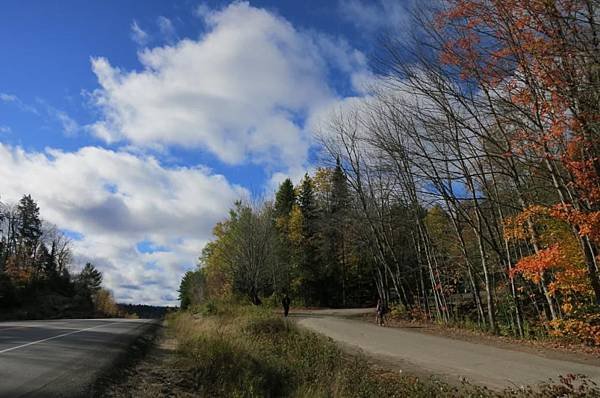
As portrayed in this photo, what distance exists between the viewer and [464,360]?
13.5 metres

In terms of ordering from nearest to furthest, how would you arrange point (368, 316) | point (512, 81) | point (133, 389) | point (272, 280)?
point (133, 389), point (512, 81), point (368, 316), point (272, 280)

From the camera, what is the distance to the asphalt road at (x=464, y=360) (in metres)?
11.0

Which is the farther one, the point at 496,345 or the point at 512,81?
the point at 496,345

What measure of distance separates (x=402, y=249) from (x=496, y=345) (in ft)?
61.4

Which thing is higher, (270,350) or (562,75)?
(562,75)

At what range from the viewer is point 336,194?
41438 mm

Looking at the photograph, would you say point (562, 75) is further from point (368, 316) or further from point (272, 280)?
point (272, 280)

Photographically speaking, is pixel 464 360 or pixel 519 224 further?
pixel 519 224

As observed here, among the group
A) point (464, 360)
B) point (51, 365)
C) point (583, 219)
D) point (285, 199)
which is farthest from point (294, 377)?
point (285, 199)

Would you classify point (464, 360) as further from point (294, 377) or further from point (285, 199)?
point (285, 199)

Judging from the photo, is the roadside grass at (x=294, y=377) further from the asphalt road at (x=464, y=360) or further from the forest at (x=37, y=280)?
the forest at (x=37, y=280)

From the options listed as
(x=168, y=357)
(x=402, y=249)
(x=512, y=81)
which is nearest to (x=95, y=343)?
(x=168, y=357)

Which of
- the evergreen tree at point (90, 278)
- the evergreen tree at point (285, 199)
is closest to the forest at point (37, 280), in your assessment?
the evergreen tree at point (90, 278)

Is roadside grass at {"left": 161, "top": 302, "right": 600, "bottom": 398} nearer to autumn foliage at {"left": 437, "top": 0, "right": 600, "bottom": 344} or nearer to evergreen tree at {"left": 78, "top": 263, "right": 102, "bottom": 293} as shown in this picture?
autumn foliage at {"left": 437, "top": 0, "right": 600, "bottom": 344}
